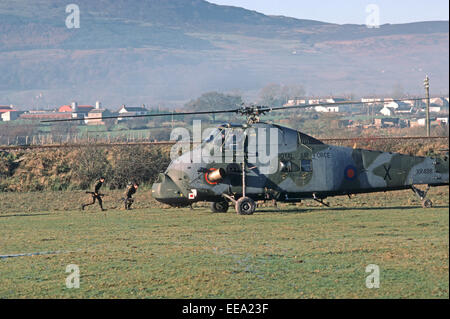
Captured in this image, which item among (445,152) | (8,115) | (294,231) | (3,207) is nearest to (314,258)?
(294,231)

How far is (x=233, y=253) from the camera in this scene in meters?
16.6

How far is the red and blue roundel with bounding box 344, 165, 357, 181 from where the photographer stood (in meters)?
26.6

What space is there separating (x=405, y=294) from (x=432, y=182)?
609 inches

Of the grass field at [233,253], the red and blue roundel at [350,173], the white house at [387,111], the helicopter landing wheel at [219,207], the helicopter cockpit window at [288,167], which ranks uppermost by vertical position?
the white house at [387,111]

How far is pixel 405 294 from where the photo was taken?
11.6m

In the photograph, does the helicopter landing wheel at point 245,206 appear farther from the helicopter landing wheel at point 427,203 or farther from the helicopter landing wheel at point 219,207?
the helicopter landing wheel at point 427,203

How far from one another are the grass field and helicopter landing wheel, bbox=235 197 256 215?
28 cm

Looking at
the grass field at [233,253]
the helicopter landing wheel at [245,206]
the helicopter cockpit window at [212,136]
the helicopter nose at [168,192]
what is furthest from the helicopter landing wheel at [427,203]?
the helicopter nose at [168,192]

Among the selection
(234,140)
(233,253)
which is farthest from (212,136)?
(233,253)

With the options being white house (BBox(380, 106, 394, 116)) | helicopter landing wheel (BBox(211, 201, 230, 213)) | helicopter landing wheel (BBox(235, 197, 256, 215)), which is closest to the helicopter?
helicopter landing wheel (BBox(235, 197, 256, 215))

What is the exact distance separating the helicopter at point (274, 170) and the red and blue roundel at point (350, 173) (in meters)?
0.04

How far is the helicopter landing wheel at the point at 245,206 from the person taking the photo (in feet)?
84.2

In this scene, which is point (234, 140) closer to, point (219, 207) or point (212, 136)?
point (212, 136)
